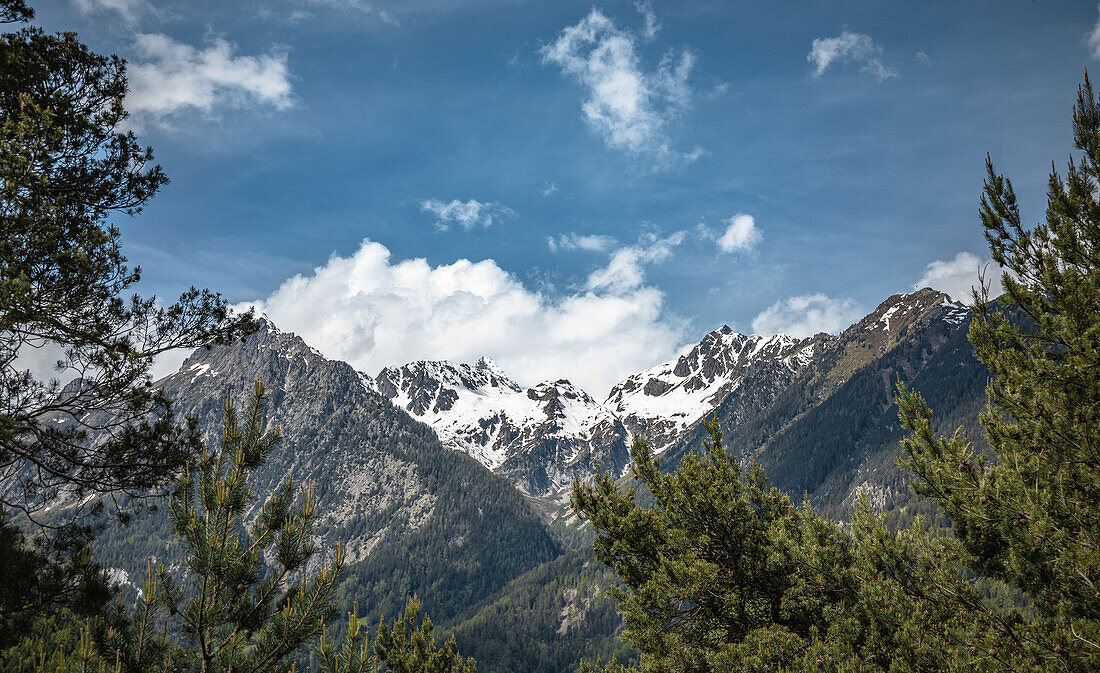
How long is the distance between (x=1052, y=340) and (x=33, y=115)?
2129 centimetres

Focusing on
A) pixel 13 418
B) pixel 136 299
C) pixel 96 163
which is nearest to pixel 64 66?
pixel 96 163

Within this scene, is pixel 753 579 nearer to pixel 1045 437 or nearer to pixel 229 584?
pixel 1045 437

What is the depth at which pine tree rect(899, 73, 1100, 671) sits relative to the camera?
962 cm

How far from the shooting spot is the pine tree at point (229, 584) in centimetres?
820

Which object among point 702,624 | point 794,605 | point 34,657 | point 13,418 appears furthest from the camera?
point 702,624

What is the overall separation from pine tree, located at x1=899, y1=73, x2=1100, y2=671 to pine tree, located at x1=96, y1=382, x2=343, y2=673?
38.5ft

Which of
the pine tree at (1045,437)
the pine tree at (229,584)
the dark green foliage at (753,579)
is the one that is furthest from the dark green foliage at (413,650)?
the pine tree at (1045,437)

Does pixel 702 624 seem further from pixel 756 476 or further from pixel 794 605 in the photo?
pixel 756 476

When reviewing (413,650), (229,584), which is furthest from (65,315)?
(413,650)

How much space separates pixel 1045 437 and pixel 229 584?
1408 cm

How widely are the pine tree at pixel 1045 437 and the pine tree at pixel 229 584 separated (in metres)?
11.7

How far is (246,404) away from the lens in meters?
8.51

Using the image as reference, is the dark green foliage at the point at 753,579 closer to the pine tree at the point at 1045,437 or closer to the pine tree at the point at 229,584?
the pine tree at the point at 1045,437

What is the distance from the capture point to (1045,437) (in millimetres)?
10336
